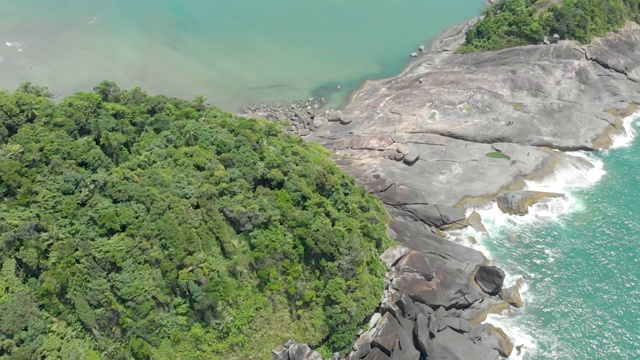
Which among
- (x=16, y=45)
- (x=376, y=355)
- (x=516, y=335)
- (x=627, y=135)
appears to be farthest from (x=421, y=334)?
(x=16, y=45)

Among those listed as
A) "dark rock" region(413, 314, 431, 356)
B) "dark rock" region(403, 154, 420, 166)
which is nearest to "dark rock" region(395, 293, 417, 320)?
"dark rock" region(413, 314, 431, 356)

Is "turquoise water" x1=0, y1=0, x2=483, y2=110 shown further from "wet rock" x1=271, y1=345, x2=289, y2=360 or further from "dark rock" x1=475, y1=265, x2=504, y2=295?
"wet rock" x1=271, y1=345, x2=289, y2=360

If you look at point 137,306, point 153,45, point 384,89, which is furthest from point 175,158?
point 153,45

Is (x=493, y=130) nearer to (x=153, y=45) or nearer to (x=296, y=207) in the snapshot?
(x=296, y=207)

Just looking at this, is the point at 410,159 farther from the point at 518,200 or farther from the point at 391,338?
the point at 391,338

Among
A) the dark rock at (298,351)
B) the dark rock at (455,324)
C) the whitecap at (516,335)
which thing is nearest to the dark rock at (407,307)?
the dark rock at (455,324)

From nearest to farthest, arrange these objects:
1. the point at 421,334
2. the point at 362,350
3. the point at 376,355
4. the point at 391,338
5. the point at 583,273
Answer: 1. the point at 376,355
2. the point at 391,338
3. the point at 362,350
4. the point at 421,334
5. the point at 583,273
